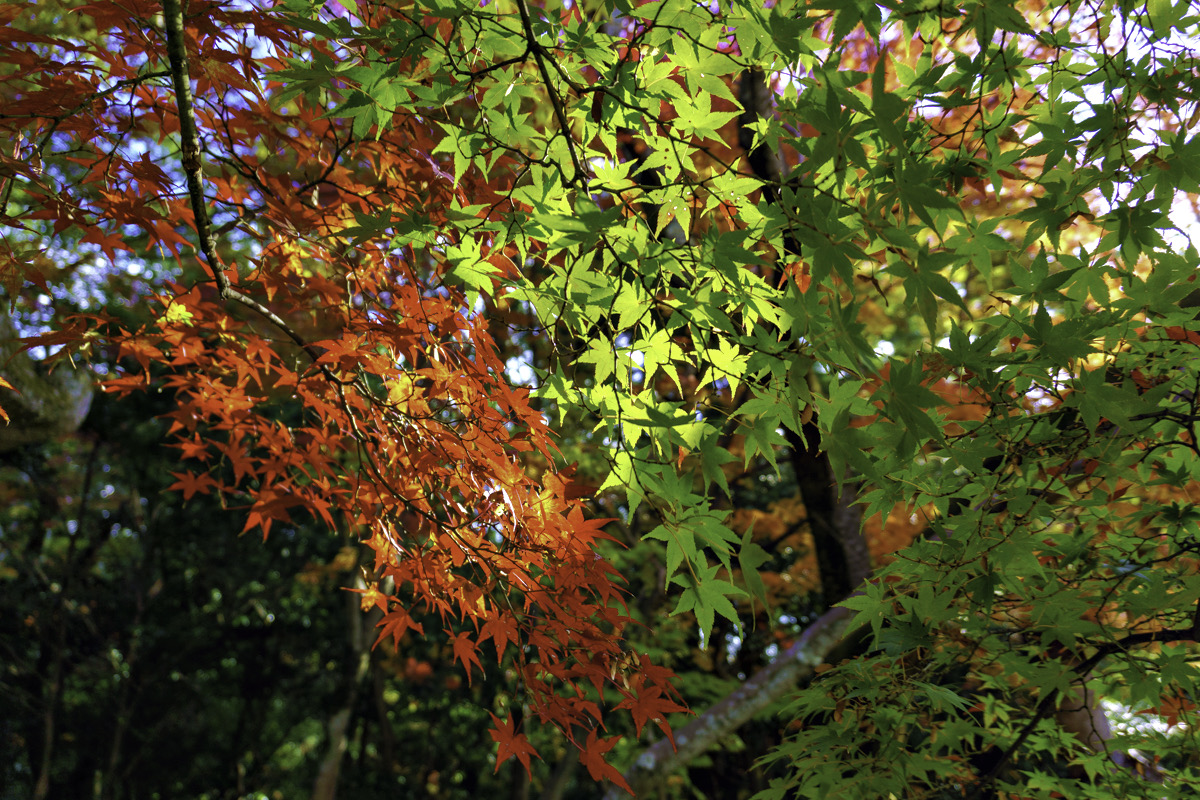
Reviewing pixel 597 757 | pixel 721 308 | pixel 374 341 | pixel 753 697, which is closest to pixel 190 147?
pixel 374 341

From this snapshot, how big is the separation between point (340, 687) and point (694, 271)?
5691 mm

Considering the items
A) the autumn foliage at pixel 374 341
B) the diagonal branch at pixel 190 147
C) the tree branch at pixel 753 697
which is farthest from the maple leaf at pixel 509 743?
the tree branch at pixel 753 697

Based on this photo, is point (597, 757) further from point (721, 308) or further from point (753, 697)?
point (753, 697)

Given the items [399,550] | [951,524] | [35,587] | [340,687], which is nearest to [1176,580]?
[951,524]

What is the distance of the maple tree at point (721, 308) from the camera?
4.28 feet

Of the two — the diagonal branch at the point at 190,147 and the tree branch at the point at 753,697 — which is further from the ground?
the diagonal branch at the point at 190,147

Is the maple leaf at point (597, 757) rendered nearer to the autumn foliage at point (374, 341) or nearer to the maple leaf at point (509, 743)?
Answer: the autumn foliage at point (374, 341)

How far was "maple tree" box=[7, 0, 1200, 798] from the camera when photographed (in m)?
1.31

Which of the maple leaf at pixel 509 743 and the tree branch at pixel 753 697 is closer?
the maple leaf at pixel 509 743

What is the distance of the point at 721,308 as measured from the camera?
1561 millimetres

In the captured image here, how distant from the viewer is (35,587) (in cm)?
762

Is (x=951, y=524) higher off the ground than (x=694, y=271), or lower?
lower

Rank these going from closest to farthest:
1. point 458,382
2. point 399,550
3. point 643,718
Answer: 1. point 643,718
2. point 458,382
3. point 399,550

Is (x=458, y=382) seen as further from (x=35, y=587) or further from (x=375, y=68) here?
(x=35, y=587)
